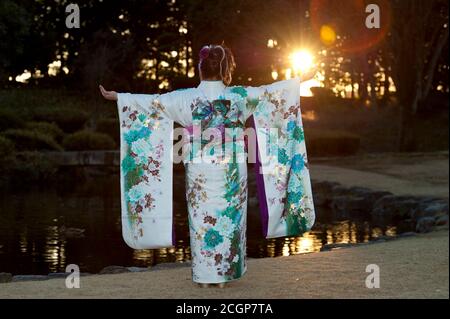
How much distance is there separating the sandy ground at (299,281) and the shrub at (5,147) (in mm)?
12890

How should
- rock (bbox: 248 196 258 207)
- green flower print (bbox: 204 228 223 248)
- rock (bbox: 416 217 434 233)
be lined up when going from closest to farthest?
green flower print (bbox: 204 228 223 248) → rock (bbox: 416 217 434 233) → rock (bbox: 248 196 258 207)

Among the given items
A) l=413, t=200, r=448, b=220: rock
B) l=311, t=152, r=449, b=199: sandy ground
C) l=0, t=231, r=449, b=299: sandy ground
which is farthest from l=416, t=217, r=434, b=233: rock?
l=0, t=231, r=449, b=299: sandy ground

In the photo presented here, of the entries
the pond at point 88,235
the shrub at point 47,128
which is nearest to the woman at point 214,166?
the pond at point 88,235

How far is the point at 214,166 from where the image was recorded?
254 inches

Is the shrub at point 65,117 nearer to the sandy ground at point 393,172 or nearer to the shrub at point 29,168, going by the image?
the shrub at point 29,168

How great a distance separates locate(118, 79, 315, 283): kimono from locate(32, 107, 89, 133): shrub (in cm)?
1877

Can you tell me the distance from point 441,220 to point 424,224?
1.06 feet

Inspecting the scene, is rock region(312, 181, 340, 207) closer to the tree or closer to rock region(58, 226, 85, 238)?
rock region(58, 226, 85, 238)

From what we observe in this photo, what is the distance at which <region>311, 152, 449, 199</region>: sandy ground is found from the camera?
610 inches

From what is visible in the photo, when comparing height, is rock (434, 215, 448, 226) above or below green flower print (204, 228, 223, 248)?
below

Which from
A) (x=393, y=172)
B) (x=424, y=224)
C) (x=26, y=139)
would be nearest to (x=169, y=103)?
(x=424, y=224)

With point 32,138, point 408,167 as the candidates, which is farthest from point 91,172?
point 408,167

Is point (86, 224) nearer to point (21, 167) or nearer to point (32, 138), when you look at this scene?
point (21, 167)

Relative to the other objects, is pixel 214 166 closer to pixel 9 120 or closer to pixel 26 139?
pixel 26 139
